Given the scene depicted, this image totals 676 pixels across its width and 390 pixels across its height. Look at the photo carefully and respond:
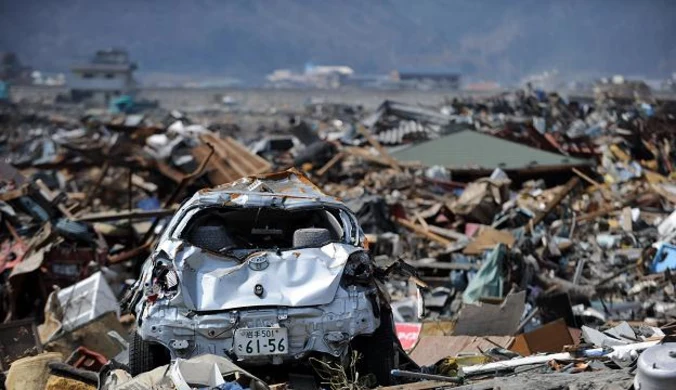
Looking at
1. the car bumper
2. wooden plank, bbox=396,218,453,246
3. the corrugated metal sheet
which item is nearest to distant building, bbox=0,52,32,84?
wooden plank, bbox=396,218,453,246

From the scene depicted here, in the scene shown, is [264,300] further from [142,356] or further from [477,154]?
[477,154]

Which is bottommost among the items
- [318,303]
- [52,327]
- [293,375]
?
[52,327]

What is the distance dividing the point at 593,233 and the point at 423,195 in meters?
4.65

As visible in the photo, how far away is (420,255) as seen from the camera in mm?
13289

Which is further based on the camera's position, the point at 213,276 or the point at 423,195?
the point at 423,195

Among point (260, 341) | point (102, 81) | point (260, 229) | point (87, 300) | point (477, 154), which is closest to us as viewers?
point (260, 341)

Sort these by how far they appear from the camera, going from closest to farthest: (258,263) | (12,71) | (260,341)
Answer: (260,341), (258,263), (12,71)

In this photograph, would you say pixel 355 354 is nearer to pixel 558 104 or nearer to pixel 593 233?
pixel 593 233

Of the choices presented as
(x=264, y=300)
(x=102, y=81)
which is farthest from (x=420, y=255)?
(x=102, y=81)

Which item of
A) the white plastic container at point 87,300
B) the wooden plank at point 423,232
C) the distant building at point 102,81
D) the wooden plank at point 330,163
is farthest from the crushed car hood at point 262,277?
the distant building at point 102,81

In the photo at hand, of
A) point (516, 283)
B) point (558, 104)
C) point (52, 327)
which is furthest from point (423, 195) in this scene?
point (558, 104)

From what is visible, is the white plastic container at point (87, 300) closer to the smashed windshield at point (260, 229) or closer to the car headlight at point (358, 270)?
the smashed windshield at point (260, 229)

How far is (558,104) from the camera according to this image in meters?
36.8

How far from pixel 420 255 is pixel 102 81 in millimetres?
98253
